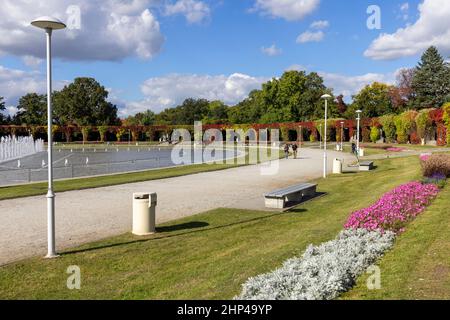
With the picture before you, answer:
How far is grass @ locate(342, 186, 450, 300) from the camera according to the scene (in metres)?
5.69

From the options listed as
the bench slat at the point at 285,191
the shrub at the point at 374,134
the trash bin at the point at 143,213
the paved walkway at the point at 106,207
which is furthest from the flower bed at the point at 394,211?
the shrub at the point at 374,134

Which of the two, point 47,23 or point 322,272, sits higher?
point 47,23

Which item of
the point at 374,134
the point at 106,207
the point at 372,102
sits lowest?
the point at 106,207

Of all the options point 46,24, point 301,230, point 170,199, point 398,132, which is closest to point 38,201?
point 170,199

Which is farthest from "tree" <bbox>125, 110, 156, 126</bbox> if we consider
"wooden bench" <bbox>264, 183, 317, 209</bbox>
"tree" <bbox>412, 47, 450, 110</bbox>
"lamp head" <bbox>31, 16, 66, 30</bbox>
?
"lamp head" <bbox>31, 16, 66, 30</bbox>

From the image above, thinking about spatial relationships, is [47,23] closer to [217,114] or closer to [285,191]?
[285,191]

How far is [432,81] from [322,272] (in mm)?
77286

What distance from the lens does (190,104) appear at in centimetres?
13350

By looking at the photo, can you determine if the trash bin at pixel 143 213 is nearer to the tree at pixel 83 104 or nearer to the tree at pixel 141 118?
the tree at pixel 83 104

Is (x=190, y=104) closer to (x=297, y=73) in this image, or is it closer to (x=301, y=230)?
(x=297, y=73)

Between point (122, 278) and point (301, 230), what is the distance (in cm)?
493

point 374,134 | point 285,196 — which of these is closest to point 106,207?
point 285,196

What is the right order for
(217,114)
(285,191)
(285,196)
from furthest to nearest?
(217,114) < (285,191) < (285,196)

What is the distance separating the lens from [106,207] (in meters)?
14.1
